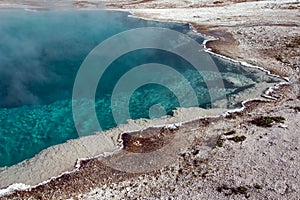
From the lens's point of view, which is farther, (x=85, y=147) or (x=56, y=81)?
(x=56, y=81)

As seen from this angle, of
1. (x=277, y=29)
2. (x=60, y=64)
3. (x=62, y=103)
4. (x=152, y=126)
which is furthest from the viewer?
(x=277, y=29)

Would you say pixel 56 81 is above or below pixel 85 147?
→ above

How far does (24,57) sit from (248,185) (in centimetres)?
2314

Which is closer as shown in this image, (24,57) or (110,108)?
(110,108)

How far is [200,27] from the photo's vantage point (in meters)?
40.1

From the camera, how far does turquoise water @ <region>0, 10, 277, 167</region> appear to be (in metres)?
19.7

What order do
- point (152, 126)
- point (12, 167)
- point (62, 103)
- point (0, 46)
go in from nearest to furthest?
point (12, 167)
point (152, 126)
point (62, 103)
point (0, 46)

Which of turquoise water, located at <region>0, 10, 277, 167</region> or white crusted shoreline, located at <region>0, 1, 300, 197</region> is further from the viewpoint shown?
turquoise water, located at <region>0, 10, 277, 167</region>

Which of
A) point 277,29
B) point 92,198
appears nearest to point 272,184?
point 92,198

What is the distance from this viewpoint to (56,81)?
25984mm

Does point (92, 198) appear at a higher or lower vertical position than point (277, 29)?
lower

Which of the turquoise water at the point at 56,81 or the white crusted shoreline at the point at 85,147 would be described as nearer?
the white crusted shoreline at the point at 85,147

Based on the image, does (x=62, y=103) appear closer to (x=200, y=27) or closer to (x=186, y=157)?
(x=186, y=157)

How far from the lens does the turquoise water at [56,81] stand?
19703 mm
